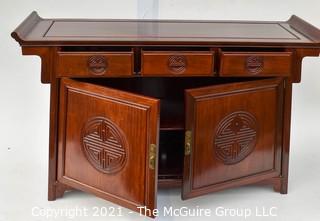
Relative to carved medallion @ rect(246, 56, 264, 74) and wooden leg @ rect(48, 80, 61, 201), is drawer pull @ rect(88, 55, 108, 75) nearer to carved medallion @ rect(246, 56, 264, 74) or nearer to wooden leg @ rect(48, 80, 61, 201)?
wooden leg @ rect(48, 80, 61, 201)

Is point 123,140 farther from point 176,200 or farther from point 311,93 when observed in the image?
point 311,93

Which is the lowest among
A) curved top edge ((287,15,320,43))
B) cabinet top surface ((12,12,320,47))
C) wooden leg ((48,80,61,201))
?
wooden leg ((48,80,61,201))

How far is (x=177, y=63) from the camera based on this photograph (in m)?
1.93

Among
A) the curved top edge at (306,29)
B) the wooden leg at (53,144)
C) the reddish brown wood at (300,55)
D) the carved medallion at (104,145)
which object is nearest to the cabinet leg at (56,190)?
Answer: the wooden leg at (53,144)

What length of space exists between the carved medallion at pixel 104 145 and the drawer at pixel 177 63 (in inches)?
7.9

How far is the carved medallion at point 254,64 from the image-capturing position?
197 cm

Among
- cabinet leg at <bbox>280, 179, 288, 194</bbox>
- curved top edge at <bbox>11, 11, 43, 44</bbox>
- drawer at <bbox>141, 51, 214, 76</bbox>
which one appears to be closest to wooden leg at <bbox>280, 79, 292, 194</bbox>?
cabinet leg at <bbox>280, 179, 288, 194</bbox>

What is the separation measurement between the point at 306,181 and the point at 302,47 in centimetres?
52

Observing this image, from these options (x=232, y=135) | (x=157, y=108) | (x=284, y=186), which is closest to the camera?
(x=157, y=108)

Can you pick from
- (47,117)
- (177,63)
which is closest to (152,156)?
(177,63)

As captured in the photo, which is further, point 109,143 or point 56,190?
point 56,190

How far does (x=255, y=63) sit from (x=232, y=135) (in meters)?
0.24

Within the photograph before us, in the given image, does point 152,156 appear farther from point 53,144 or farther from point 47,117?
point 47,117

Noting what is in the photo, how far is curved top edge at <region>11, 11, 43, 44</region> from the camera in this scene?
1.88m
